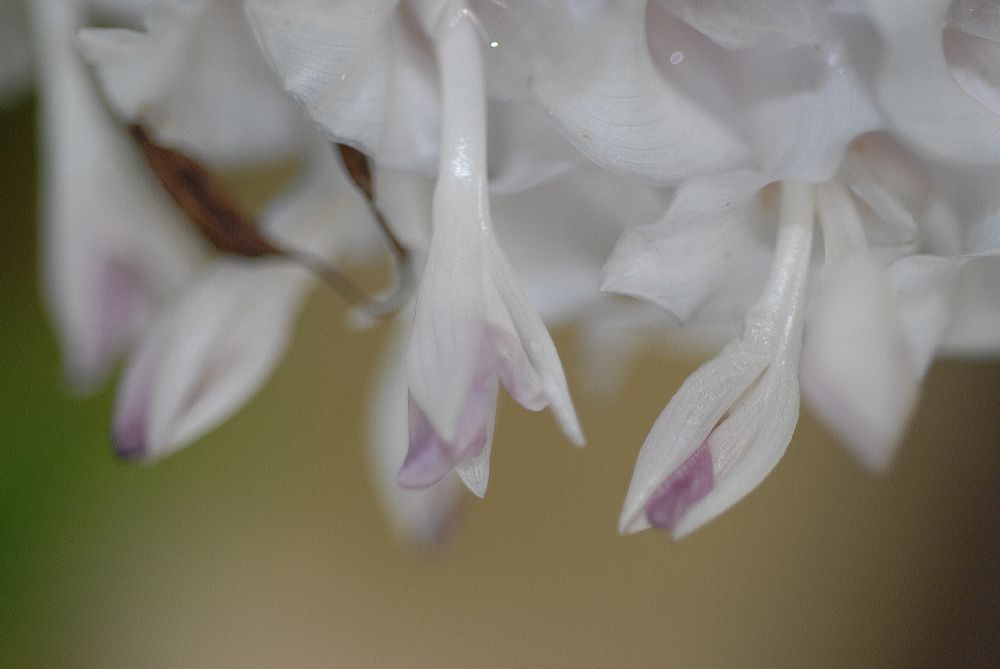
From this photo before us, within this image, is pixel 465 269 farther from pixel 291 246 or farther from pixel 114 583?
pixel 114 583

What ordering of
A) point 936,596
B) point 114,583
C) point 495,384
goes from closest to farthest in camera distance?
1. point 495,384
2. point 114,583
3. point 936,596

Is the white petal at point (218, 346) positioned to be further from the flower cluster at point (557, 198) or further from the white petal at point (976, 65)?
the white petal at point (976, 65)

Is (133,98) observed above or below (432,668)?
above

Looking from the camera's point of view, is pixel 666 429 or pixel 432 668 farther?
pixel 432 668

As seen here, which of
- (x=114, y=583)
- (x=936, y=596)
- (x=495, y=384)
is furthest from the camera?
(x=936, y=596)

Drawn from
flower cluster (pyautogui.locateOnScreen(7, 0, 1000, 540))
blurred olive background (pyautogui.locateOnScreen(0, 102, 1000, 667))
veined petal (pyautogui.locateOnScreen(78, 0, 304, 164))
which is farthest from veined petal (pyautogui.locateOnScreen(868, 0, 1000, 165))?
blurred olive background (pyautogui.locateOnScreen(0, 102, 1000, 667))

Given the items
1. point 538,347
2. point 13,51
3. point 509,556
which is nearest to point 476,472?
point 538,347

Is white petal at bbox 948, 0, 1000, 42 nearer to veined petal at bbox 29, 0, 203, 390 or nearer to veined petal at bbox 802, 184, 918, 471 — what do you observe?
veined petal at bbox 802, 184, 918, 471

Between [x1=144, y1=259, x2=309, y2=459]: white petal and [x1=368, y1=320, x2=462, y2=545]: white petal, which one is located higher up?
[x1=144, y1=259, x2=309, y2=459]: white petal

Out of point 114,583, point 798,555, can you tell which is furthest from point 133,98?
point 798,555
